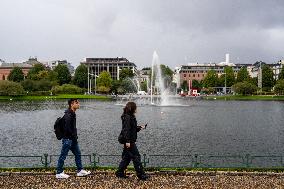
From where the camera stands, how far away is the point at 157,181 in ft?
55.1

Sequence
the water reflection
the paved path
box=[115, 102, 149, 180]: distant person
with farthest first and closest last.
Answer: the water reflection, box=[115, 102, 149, 180]: distant person, the paved path

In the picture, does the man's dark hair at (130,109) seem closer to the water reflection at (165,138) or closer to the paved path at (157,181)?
the paved path at (157,181)

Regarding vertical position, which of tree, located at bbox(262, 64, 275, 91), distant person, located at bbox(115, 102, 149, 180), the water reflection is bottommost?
the water reflection

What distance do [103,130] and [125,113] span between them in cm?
3147

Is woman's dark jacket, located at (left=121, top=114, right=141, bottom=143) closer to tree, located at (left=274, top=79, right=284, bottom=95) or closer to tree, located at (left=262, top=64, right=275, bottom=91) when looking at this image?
tree, located at (left=274, top=79, right=284, bottom=95)

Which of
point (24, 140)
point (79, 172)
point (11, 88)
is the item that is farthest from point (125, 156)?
point (11, 88)

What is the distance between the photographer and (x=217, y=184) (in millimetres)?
16391

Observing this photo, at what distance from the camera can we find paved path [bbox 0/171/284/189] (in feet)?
53.1

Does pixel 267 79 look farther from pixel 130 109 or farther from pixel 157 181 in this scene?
pixel 157 181

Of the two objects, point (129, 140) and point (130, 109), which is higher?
point (130, 109)

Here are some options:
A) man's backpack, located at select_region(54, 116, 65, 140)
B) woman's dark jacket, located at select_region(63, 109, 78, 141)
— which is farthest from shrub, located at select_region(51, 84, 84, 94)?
woman's dark jacket, located at select_region(63, 109, 78, 141)

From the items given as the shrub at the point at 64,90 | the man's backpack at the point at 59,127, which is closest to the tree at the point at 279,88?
the shrub at the point at 64,90

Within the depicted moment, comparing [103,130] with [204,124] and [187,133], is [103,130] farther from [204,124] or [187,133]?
[204,124]

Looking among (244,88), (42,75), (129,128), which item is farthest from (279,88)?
(129,128)
